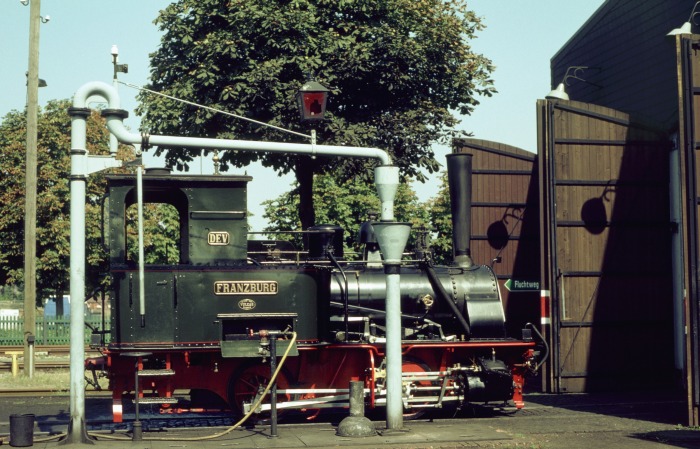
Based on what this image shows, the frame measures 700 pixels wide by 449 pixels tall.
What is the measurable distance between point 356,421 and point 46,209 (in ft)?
94.6

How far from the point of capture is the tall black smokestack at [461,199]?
52.5ft

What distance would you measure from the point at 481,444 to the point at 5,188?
31860 mm

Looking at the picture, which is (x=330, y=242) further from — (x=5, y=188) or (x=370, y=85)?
(x=5, y=188)

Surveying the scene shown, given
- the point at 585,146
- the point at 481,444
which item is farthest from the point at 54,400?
the point at 585,146

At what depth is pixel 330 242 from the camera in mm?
15102

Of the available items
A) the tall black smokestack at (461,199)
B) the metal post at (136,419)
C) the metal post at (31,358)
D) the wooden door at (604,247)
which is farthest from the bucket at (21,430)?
the metal post at (31,358)

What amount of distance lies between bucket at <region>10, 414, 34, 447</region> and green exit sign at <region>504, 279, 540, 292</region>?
10.4 m

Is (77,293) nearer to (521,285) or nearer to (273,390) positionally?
(273,390)

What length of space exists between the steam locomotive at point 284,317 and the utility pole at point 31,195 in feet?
30.0

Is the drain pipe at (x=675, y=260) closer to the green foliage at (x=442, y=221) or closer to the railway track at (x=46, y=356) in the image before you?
the railway track at (x=46, y=356)

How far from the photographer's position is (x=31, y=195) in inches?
894

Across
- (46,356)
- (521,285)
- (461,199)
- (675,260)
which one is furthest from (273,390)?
(46,356)

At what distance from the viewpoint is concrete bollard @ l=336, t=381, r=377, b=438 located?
13.1 m

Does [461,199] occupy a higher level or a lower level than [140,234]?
higher
